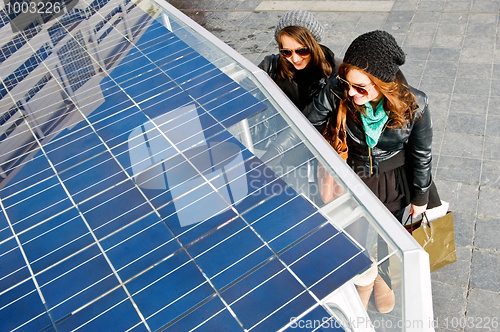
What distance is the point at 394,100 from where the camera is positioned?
2908 millimetres

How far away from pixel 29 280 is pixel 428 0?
10296 mm

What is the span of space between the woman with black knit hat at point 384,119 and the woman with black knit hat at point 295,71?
38 centimetres

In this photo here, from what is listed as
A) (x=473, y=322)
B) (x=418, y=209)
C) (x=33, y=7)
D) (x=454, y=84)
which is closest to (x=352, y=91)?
(x=418, y=209)

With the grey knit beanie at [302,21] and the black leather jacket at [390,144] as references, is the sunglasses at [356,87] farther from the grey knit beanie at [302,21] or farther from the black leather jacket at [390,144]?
the grey knit beanie at [302,21]

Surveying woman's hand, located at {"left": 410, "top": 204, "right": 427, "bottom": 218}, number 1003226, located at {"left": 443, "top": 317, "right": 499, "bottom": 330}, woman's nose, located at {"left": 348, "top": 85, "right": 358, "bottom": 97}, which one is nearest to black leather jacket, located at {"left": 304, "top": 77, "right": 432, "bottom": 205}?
woman's hand, located at {"left": 410, "top": 204, "right": 427, "bottom": 218}

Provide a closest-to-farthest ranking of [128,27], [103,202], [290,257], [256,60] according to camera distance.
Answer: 1. [290,257]
2. [103,202]
3. [128,27]
4. [256,60]

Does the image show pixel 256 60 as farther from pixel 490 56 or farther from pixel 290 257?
pixel 290 257

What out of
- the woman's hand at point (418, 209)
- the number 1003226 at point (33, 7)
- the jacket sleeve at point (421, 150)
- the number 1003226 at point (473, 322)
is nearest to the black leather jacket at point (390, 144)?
the jacket sleeve at point (421, 150)

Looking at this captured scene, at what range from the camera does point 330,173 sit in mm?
2553

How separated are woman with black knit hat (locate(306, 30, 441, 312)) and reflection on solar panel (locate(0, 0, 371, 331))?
67cm

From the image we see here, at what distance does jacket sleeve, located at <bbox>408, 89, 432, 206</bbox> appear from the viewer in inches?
122

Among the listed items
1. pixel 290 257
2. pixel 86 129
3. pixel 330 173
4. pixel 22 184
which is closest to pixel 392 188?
pixel 330 173

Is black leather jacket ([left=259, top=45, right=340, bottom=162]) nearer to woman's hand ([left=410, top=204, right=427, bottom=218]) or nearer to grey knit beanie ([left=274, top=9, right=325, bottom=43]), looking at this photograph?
grey knit beanie ([left=274, top=9, right=325, bottom=43])

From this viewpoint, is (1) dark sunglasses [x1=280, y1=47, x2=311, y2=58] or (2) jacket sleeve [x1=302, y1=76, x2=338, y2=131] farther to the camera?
(1) dark sunglasses [x1=280, y1=47, x2=311, y2=58]
